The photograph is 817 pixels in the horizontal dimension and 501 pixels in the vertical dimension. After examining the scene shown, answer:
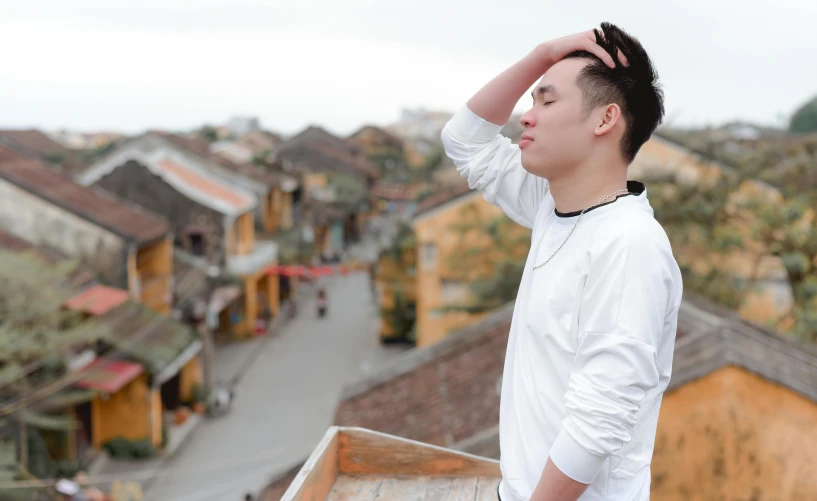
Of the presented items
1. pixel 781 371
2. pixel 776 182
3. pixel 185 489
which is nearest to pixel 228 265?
pixel 185 489

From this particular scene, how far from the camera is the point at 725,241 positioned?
13859mm

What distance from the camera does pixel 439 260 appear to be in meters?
20.2

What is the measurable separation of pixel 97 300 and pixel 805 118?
49.2 metres

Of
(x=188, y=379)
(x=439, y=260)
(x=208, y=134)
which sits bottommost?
(x=208, y=134)

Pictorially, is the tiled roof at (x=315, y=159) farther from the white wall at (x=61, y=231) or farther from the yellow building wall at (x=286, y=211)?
the white wall at (x=61, y=231)

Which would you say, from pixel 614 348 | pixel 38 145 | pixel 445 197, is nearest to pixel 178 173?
pixel 445 197

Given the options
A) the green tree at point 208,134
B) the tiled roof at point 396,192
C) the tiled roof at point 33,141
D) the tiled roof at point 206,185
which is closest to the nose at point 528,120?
the tiled roof at point 206,185

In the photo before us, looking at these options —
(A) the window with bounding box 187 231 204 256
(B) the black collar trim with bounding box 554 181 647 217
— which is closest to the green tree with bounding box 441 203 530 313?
(A) the window with bounding box 187 231 204 256

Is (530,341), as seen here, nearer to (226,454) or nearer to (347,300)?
(226,454)

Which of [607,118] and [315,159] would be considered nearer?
[607,118]

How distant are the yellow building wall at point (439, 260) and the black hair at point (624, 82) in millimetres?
16006

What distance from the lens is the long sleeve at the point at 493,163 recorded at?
2.69 metres

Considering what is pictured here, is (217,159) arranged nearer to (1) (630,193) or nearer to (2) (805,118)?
(1) (630,193)

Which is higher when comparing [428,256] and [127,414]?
[428,256]
